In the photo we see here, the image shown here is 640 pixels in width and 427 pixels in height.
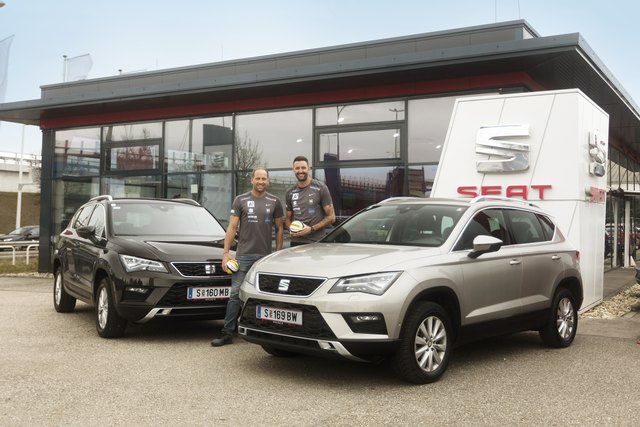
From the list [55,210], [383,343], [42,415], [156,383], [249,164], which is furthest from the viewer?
[55,210]

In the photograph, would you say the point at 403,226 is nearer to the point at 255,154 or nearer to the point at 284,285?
the point at 284,285

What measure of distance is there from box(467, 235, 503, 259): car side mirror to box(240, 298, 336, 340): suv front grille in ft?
5.30

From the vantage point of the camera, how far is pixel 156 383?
5.27 metres

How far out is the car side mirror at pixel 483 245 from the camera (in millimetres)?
5700

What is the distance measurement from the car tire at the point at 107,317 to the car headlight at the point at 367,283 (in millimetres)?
3140

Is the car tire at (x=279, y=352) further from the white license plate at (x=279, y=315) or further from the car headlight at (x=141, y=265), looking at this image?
the car headlight at (x=141, y=265)

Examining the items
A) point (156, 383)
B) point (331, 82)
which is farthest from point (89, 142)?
point (156, 383)

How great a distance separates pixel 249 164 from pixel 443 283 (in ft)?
30.8

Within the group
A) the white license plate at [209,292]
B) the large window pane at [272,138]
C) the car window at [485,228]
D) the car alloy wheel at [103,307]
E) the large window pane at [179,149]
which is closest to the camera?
the car window at [485,228]

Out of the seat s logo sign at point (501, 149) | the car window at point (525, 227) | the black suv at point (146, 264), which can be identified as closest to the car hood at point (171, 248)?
the black suv at point (146, 264)

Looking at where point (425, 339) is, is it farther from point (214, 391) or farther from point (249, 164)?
point (249, 164)

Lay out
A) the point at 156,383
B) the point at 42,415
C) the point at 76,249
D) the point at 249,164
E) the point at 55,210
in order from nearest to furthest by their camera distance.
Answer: the point at 42,415, the point at 156,383, the point at 76,249, the point at 249,164, the point at 55,210

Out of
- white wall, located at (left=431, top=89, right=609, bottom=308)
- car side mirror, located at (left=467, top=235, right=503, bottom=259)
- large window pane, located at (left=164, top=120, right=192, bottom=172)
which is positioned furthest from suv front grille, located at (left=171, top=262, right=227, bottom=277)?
large window pane, located at (left=164, top=120, right=192, bottom=172)

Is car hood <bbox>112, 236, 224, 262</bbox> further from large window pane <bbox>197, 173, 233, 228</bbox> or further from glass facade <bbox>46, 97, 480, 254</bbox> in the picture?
large window pane <bbox>197, 173, 233, 228</bbox>
